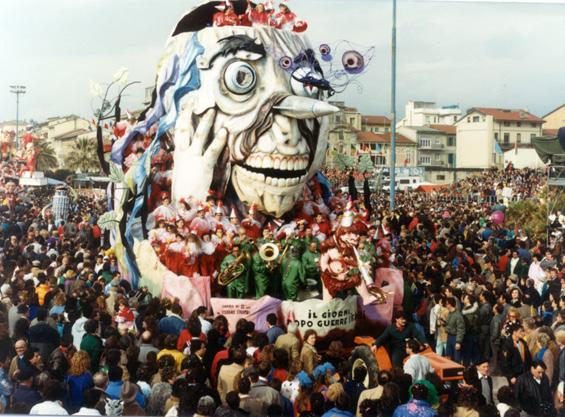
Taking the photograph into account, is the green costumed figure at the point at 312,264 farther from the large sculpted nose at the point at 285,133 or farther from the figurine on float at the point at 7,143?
the figurine on float at the point at 7,143

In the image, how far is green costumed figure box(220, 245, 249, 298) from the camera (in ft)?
30.9

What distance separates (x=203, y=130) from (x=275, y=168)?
32.6 inches

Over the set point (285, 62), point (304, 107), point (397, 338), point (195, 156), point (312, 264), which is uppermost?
point (285, 62)

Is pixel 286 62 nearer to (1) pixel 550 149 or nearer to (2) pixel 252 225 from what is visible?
(2) pixel 252 225

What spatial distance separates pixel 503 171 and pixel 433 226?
1.04m

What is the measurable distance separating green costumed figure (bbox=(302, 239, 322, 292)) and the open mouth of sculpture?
29.8 inches

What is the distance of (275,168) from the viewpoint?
9.80m

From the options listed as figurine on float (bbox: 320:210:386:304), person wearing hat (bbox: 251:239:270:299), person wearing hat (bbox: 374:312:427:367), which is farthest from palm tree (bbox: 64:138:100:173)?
person wearing hat (bbox: 374:312:427:367)

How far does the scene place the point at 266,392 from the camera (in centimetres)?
758

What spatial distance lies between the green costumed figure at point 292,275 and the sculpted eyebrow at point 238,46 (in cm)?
209

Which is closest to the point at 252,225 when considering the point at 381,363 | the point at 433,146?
the point at 381,363

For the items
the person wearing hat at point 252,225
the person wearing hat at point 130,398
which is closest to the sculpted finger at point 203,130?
the person wearing hat at point 252,225

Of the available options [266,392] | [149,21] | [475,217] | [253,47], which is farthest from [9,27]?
[475,217]

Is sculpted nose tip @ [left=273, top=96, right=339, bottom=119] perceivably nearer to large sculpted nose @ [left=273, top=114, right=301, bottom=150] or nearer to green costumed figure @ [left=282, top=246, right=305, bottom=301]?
large sculpted nose @ [left=273, top=114, right=301, bottom=150]
